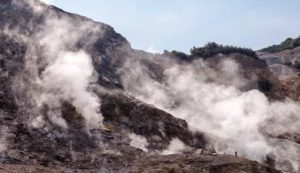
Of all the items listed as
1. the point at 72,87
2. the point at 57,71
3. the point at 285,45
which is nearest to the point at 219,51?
the point at 285,45

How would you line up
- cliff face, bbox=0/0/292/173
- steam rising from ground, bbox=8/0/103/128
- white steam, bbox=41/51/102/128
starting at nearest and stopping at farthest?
cliff face, bbox=0/0/292/173
steam rising from ground, bbox=8/0/103/128
white steam, bbox=41/51/102/128

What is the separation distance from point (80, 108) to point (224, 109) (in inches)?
908

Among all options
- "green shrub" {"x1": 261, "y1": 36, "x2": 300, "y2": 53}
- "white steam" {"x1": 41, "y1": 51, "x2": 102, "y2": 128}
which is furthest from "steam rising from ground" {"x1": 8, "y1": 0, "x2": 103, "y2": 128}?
"green shrub" {"x1": 261, "y1": 36, "x2": 300, "y2": 53}

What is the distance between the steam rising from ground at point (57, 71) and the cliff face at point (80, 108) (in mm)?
75

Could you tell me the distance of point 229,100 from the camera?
207 feet

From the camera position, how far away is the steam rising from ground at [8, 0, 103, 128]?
39.2 metres

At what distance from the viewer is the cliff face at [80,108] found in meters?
32.2

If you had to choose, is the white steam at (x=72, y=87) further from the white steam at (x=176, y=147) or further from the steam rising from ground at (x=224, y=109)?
the steam rising from ground at (x=224, y=109)

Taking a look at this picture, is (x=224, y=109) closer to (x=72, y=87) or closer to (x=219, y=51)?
(x=219, y=51)

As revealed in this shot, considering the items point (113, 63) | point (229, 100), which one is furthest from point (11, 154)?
point (229, 100)

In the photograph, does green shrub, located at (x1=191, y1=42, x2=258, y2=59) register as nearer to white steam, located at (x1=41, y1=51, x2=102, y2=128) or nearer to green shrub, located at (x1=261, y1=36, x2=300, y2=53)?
green shrub, located at (x1=261, y1=36, x2=300, y2=53)

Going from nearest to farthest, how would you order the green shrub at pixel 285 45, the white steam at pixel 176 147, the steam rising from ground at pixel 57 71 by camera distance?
the steam rising from ground at pixel 57 71 < the white steam at pixel 176 147 < the green shrub at pixel 285 45

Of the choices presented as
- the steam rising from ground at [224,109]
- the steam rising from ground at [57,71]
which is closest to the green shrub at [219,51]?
the steam rising from ground at [224,109]

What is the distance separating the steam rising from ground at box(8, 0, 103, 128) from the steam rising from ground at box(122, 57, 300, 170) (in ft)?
23.4
